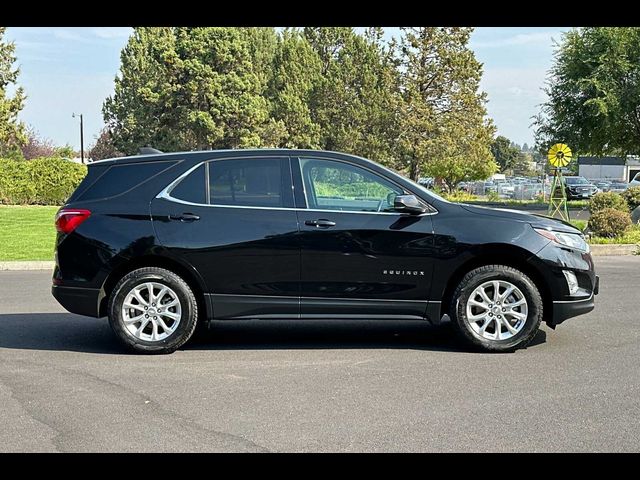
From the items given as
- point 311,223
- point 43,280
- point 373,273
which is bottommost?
point 43,280

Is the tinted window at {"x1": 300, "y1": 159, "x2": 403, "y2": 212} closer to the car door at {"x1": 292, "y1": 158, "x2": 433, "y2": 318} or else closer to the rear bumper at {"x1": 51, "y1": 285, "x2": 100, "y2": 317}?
the car door at {"x1": 292, "y1": 158, "x2": 433, "y2": 318}

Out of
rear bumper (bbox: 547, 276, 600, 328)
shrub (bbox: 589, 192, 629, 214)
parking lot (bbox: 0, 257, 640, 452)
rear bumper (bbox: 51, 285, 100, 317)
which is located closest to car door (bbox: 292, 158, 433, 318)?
parking lot (bbox: 0, 257, 640, 452)

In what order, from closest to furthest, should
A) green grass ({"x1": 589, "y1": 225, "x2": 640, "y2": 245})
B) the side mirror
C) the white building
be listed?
1. the side mirror
2. green grass ({"x1": 589, "y1": 225, "x2": 640, "y2": 245})
3. the white building

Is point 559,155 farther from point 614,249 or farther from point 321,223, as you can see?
point 321,223

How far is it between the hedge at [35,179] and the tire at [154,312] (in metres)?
23.4

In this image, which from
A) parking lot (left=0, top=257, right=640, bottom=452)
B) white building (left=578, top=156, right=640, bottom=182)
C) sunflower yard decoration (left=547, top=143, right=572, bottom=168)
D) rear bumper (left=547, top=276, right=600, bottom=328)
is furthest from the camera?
white building (left=578, top=156, right=640, bottom=182)

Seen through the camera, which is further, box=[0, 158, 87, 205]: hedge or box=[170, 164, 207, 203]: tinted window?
box=[0, 158, 87, 205]: hedge

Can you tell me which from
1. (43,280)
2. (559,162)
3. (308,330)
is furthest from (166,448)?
(559,162)

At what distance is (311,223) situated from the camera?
670 cm

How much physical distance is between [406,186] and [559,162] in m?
16.1

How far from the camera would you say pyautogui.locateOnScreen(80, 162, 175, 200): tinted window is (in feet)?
22.7

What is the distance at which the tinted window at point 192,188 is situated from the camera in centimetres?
686

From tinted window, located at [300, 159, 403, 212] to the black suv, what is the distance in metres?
0.01
